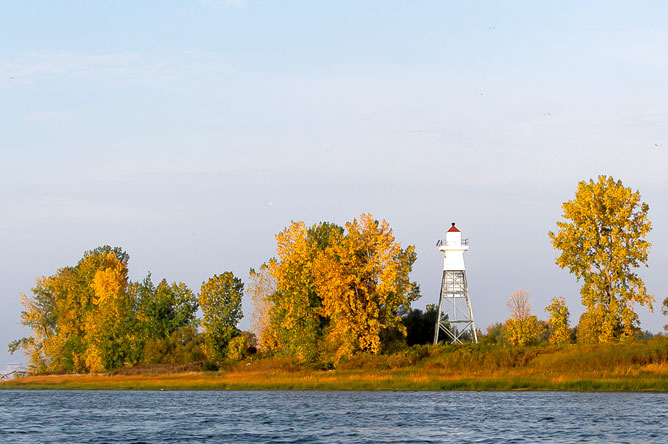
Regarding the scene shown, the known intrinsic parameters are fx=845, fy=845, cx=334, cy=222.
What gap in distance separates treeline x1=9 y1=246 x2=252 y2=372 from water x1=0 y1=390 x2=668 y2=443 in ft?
134

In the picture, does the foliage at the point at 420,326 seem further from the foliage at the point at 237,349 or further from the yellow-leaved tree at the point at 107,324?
the yellow-leaved tree at the point at 107,324

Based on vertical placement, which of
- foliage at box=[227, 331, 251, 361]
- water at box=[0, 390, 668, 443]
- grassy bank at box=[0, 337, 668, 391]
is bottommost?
water at box=[0, 390, 668, 443]

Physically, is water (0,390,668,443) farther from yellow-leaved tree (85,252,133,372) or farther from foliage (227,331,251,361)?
yellow-leaved tree (85,252,133,372)

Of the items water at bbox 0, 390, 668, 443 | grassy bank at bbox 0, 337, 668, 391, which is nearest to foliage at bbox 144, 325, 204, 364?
grassy bank at bbox 0, 337, 668, 391

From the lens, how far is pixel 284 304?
3546 inches

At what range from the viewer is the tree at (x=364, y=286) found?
7631cm

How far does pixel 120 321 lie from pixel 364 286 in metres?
42.3

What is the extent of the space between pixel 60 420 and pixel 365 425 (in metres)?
17.0

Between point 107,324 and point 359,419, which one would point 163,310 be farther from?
point 359,419

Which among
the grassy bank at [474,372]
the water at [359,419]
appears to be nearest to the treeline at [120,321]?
the grassy bank at [474,372]

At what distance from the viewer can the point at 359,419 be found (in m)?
41.7

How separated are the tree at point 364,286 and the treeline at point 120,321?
2324 cm

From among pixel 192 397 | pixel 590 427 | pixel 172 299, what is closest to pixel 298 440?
pixel 590 427

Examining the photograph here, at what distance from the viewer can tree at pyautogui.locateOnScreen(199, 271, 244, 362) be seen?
99375 millimetres
